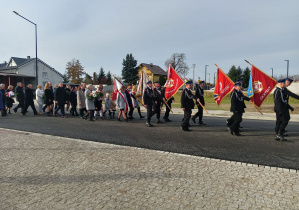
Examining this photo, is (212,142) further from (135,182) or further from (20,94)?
(20,94)

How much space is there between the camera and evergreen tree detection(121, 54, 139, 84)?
69875 mm

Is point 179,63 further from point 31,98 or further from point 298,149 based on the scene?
point 298,149

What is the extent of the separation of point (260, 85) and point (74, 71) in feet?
246

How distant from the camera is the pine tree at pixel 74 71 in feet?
254

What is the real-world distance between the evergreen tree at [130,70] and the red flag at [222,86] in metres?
60.4

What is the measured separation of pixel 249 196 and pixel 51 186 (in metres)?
3.08

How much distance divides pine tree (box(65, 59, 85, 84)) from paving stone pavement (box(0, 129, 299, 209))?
75.3 metres

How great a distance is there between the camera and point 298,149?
617 centimetres

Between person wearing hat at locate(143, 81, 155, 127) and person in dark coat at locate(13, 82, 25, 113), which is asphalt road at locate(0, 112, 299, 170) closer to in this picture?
person wearing hat at locate(143, 81, 155, 127)

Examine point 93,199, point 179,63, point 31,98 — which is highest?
point 179,63

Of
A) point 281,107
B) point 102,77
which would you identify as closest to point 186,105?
point 281,107

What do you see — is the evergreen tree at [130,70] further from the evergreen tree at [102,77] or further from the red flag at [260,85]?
the red flag at [260,85]

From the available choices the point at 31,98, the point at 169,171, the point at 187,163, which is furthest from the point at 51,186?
the point at 31,98

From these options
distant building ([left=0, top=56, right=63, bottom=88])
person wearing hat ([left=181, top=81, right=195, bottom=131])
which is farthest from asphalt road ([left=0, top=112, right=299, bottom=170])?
distant building ([left=0, top=56, right=63, bottom=88])
